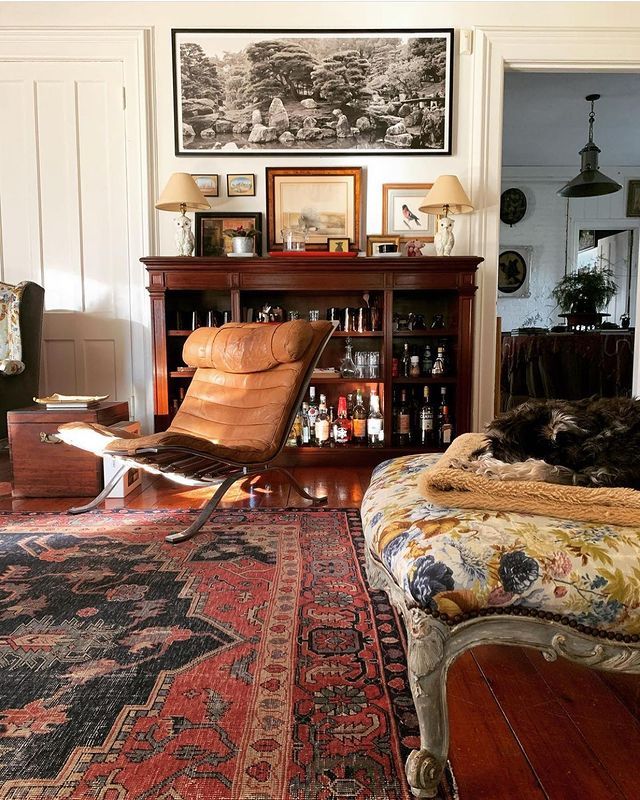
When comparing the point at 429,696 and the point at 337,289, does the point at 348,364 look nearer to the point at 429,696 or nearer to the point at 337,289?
the point at 337,289

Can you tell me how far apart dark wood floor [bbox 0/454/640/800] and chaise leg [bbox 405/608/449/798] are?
81mm

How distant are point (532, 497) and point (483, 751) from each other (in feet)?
1.61

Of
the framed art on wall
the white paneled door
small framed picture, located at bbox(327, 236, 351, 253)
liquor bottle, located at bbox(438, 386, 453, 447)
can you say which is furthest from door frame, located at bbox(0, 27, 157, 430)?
liquor bottle, located at bbox(438, 386, 453, 447)

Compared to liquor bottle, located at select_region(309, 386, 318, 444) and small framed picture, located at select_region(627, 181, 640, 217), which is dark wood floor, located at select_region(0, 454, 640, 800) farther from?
small framed picture, located at select_region(627, 181, 640, 217)

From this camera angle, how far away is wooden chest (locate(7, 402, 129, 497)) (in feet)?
9.87

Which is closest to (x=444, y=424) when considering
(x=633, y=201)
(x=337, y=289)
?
(x=337, y=289)

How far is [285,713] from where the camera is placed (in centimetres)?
127

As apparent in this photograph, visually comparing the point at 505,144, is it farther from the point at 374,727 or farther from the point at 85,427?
the point at 374,727

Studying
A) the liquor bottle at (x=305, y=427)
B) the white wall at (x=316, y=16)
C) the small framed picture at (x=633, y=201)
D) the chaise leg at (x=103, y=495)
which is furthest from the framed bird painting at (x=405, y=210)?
the small framed picture at (x=633, y=201)

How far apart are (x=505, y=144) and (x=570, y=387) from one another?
117 inches

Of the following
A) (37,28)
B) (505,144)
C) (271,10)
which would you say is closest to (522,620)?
(271,10)

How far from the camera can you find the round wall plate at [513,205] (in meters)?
7.54

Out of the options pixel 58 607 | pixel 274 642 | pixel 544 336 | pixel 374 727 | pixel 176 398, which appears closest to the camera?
pixel 374 727

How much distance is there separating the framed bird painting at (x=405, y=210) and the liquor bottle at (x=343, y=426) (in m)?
1.21
